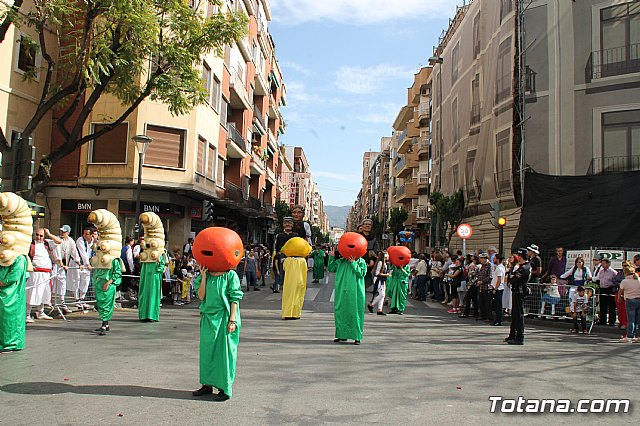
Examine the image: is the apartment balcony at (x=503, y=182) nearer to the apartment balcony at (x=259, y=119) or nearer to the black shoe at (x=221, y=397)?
the black shoe at (x=221, y=397)

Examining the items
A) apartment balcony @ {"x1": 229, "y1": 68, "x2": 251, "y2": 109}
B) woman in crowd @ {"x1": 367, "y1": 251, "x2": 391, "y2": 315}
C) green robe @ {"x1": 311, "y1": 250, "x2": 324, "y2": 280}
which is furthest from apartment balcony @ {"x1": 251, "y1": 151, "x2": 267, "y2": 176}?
woman in crowd @ {"x1": 367, "y1": 251, "x2": 391, "y2": 315}

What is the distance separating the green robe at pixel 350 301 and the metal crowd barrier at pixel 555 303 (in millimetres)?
6416

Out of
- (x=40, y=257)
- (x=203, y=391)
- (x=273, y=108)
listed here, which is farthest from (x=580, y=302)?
(x=273, y=108)

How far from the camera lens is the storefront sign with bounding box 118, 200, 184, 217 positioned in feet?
79.7

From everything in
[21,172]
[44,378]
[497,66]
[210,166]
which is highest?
[497,66]

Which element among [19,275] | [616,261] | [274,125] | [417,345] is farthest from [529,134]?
[274,125]

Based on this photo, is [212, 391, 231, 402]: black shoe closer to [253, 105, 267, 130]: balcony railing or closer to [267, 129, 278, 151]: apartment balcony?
[253, 105, 267, 130]: balcony railing

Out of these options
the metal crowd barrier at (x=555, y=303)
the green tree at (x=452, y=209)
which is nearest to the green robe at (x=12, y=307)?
the metal crowd barrier at (x=555, y=303)

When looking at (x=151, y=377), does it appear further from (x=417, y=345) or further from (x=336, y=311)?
(x=417, y=345)

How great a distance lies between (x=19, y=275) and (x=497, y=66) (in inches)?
834

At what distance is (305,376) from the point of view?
6914 millimetres

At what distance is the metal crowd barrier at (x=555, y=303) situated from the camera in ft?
43.5

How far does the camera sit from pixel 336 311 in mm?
9656

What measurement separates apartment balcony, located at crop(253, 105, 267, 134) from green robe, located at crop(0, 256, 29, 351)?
1334 inches
